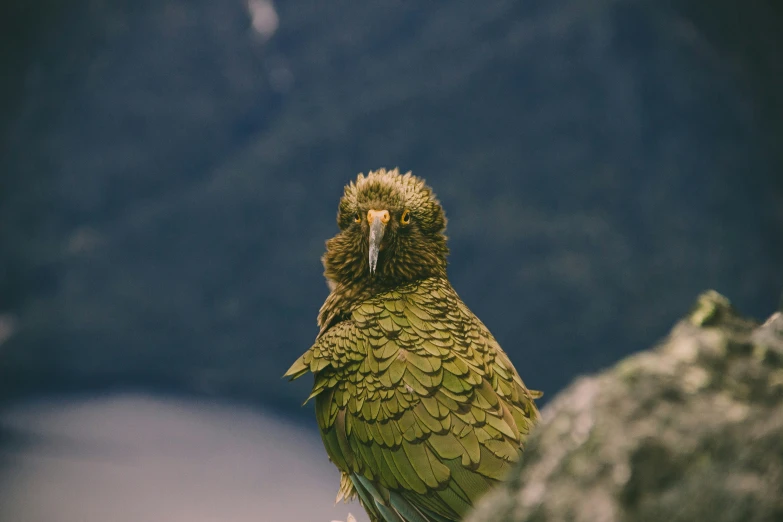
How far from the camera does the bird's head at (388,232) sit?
339 cm

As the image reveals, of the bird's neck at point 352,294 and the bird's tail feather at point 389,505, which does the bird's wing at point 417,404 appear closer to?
the bird's tail feather at point 389,505

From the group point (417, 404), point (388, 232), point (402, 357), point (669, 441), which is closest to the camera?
point (669, 441)

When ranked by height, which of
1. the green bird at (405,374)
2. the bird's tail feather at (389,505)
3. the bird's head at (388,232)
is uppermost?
the bird's head at (388,232)

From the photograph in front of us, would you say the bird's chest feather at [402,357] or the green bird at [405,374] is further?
the bird's chest feather at [402,357]

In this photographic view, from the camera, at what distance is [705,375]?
95cm

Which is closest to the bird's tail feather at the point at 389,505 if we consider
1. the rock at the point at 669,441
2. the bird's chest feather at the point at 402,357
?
the bird's chest feather at the point at 402,357

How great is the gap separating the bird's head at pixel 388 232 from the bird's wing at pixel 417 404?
0.61ft

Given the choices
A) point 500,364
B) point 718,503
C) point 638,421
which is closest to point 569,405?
point 638,421

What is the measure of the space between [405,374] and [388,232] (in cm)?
87

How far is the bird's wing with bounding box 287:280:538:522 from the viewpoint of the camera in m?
2.78

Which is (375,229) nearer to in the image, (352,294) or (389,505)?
(352,294)

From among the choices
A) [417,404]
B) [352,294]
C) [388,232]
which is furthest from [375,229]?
[417,404]

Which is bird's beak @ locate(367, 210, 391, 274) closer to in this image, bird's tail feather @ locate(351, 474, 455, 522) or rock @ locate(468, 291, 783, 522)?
bird's tail feather @ locate(351, 474, 455, 522)

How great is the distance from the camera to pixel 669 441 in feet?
2.92
